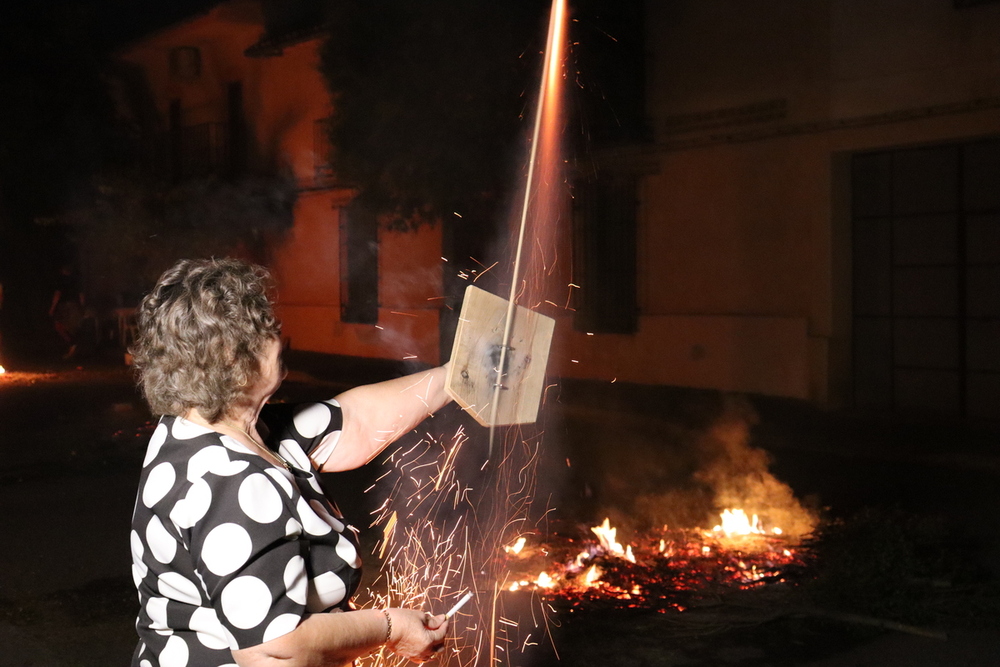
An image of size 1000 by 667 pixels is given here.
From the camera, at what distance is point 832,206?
1187 cm

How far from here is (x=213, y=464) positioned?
1.74 metres

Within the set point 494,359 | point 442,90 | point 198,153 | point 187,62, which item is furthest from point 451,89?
point 198,153

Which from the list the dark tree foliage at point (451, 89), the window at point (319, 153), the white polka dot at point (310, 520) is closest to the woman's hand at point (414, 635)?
the white polka dot at point (310, 520)

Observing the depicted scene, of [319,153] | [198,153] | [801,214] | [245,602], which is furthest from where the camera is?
[198,153]

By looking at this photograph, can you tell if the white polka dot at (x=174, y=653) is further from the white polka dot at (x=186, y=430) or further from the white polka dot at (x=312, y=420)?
the white polka dot at (x=312, y=420)

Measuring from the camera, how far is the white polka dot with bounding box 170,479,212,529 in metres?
1.68

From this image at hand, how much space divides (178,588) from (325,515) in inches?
12.1

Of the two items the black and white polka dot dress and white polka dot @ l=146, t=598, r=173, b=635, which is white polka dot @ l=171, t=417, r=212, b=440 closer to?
the black and white polka dot dress

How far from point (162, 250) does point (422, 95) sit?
1202 cm

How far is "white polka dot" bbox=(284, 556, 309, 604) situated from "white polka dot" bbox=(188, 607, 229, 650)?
0.57 ft

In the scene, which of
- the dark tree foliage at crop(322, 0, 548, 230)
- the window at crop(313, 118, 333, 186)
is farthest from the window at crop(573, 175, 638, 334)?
the window at crop(313, 118, 333, 186)

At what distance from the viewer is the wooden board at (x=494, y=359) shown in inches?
93.7

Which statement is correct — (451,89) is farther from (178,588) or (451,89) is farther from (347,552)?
(178,588)

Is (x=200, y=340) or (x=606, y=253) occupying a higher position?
(x=606, y=253)
